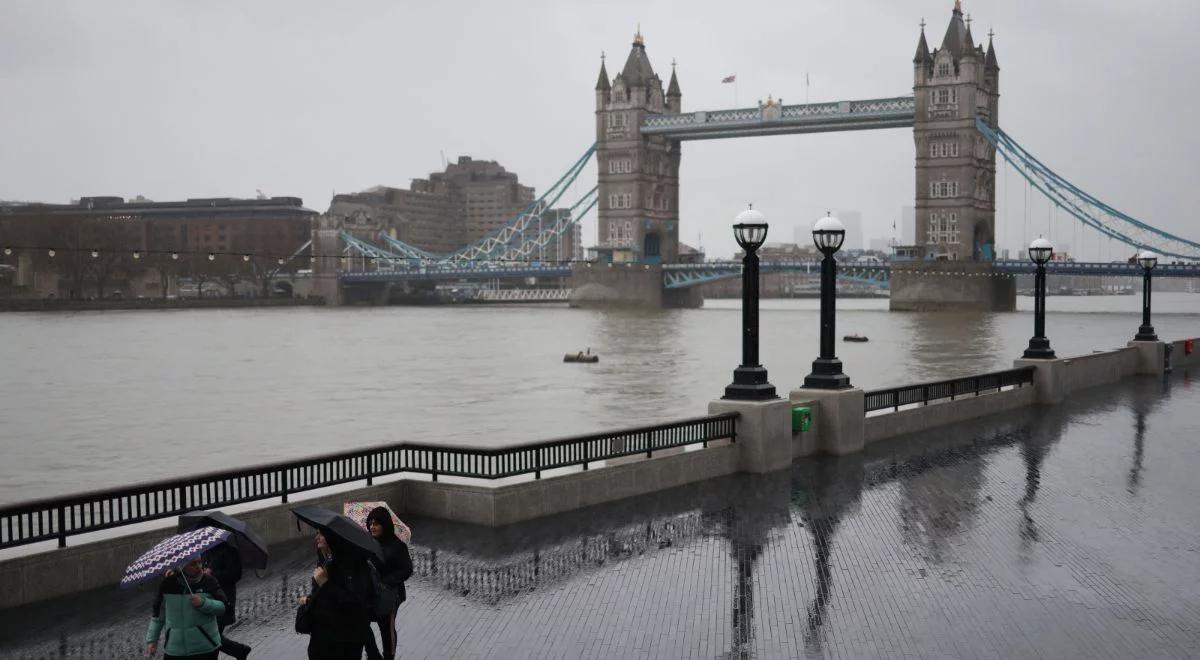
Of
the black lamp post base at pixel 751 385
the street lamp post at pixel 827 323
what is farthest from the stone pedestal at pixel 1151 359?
the black lamp post base at pixel 751 385

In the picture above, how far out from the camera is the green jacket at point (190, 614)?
7.01 m

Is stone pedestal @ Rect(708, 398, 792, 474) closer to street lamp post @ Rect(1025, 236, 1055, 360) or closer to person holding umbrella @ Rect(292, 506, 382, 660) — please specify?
person holding umbrella @ Rect(292, 506, 382, 660)

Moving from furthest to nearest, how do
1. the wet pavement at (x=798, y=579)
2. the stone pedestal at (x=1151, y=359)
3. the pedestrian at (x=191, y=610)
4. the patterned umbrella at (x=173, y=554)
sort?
the stone pedestal at (x=1151, y=359) < the wet pavement at (x=798, y=579) < the pedestrian at (x=191, y=610) < the patterned umbrella at (x=173, y=554)

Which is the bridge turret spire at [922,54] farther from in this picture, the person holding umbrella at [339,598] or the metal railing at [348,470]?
the person holding umbrella at [339,598]

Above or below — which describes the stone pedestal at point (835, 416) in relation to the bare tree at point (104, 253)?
below

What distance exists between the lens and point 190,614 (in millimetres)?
7047

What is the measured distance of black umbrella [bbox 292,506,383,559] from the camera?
678 centimetres

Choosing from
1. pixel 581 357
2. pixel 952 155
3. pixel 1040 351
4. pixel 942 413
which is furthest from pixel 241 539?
pixel 952 155

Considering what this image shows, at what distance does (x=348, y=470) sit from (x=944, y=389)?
12.2m

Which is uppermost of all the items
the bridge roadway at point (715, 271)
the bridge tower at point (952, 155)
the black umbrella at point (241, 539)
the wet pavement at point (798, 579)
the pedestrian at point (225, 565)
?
the bridge tower at point (952, 155)

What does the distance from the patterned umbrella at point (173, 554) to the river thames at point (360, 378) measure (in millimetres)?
17657

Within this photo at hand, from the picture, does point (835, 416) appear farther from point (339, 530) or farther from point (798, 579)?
point (339, 530)

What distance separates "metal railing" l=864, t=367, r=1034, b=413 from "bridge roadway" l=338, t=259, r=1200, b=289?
3406 inches

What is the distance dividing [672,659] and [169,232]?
20446 centimetres
